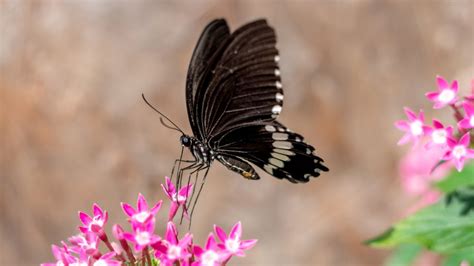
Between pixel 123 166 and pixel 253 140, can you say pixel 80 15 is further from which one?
pixel 253 140

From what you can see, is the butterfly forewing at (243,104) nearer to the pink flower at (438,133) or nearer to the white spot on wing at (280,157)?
the white spot on wing at (280,157)

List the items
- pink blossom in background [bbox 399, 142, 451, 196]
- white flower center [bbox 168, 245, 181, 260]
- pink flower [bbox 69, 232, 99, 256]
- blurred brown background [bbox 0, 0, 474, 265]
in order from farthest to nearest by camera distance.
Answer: blurred brown background [bbox 0, 0, 474, 265] < pink blossom in background [bbox 399, 142, 451, 196] < pink flower [bbox 69, 232, 99, 256] < white flower center [bbox 168, 245, 181, 260]

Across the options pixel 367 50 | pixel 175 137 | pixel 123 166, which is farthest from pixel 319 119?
pixel 123 166

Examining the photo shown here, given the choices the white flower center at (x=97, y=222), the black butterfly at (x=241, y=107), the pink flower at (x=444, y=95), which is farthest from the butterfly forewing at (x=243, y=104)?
the white flower center at (x=97, y=222)

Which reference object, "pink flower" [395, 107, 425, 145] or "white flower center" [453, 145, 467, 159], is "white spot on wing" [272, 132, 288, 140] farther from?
"white flower center" [453, 145, 467, 159]

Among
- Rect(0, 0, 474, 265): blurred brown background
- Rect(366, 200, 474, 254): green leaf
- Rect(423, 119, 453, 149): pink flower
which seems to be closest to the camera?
Rect(423, 119, 453, 149): pink flower

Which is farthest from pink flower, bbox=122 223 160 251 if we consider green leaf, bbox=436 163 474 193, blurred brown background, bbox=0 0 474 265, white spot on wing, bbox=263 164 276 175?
blurred brown background, bbox=0 0 474 265

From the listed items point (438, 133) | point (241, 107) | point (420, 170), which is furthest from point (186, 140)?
point (420, 170)

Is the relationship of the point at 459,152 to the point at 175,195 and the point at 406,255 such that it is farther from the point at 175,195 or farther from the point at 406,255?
the point at 406,255
